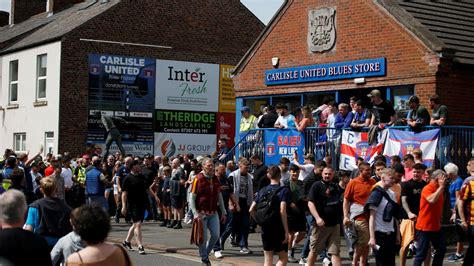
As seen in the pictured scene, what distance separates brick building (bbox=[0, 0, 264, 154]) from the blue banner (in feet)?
47.2

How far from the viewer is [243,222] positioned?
1608cm

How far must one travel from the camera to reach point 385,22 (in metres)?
19.4

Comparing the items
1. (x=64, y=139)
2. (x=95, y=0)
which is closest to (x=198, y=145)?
(x=64, y=139)

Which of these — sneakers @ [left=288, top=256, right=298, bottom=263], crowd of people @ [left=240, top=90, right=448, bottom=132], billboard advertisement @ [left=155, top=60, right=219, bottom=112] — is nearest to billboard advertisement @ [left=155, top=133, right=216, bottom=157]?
billboard advertisement @ [left=155, top=60, right=219, bottom=112]

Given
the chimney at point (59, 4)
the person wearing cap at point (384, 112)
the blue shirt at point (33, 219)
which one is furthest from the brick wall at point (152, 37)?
the blue shirt at point (33, 219)

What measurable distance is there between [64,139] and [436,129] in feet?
64.7

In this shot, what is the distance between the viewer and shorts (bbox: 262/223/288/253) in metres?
11.2

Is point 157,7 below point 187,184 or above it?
above

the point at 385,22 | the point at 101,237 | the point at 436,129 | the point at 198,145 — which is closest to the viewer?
the point at 101,237

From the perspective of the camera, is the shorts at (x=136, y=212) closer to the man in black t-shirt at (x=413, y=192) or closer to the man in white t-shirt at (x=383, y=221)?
the man in black t-shirt at (x=413, y=192)

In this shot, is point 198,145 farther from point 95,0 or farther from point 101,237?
point 101,237

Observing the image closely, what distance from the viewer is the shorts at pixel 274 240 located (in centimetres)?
1123

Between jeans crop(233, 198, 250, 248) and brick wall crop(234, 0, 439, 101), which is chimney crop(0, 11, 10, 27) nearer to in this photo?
brick wall crop(234, 0, 439, 101)

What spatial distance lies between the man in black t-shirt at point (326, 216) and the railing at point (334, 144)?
4.72 metres
